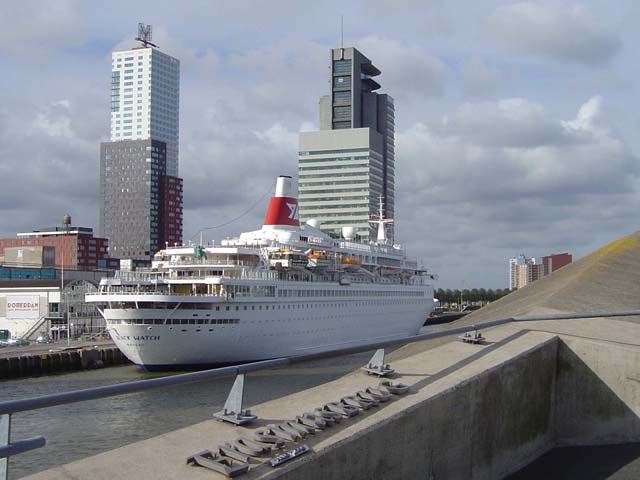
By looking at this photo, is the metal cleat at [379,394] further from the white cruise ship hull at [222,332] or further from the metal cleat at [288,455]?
the white cruise ship hull at [222,332]

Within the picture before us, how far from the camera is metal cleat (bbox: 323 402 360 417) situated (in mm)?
6012

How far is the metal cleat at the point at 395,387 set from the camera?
22.0ft

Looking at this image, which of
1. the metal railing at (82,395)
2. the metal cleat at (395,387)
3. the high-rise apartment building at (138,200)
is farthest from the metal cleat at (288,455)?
the high-rise apartment building at (138,200)

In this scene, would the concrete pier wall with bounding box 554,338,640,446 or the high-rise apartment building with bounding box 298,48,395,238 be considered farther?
the high-rise apartment building with bounding box 298,48,395,238

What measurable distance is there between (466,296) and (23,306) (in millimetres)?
131081

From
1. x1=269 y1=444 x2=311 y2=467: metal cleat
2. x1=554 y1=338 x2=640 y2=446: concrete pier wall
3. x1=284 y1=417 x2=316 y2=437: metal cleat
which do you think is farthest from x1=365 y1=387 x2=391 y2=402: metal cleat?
x1=554 y1=338 x2=640 y2=446: concrete pier wall

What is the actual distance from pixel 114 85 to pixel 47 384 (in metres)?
164

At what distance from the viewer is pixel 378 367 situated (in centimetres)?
739

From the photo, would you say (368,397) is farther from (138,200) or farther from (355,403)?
(138,200)

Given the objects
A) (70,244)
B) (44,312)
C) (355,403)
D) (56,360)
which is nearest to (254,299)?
(56,360)

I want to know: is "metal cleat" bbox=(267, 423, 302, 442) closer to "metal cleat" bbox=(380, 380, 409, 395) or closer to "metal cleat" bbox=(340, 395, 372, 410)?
"metal cleat" bbox=(340, 395, 372, 410)

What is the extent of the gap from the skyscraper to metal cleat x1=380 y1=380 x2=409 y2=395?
155 metres

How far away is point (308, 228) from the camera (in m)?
50.9

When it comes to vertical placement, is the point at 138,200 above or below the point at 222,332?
above
